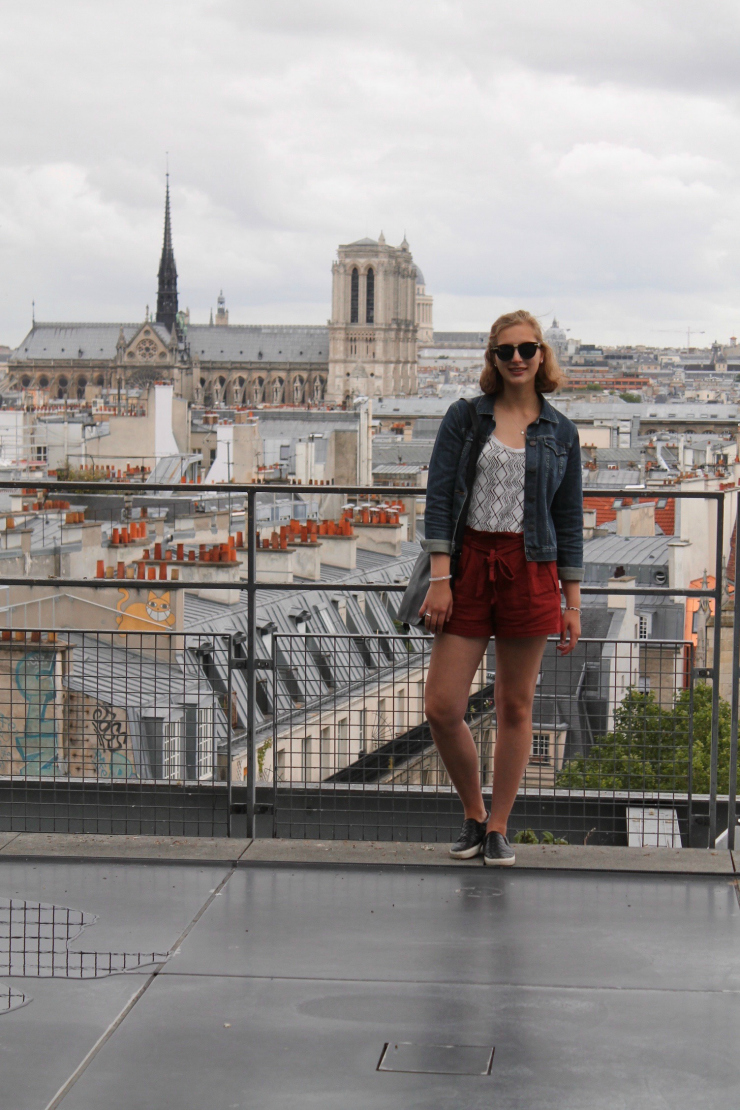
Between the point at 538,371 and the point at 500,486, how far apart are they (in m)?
0.28

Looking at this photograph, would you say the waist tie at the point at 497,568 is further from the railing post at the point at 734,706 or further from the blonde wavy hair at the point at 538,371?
the railing post at the point at 734,706

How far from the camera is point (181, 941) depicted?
111 inches

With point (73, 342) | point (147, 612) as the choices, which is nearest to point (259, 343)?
point (73, 342)

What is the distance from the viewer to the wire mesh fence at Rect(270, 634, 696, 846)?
361 cm

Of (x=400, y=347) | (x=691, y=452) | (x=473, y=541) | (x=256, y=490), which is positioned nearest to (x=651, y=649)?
(x=473, y=541)

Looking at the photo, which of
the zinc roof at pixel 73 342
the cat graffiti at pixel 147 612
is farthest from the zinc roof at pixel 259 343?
the cat graffiti at pixel 147 612

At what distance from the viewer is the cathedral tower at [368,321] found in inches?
4774

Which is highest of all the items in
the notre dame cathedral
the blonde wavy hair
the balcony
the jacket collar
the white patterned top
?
the notre dame cathedral

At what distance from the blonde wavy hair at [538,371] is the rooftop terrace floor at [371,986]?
1.13 meters

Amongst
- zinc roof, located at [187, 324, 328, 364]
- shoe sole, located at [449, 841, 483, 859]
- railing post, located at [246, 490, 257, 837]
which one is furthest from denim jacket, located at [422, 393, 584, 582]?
zinc roof, located at [187, 324, 328, 364]

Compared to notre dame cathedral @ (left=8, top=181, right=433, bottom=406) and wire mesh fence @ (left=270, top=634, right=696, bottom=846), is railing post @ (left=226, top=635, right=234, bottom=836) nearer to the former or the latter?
wire mesh fence @ (left=270, top=634, right=696, bottom=846)

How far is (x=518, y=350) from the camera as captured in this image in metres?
3.08

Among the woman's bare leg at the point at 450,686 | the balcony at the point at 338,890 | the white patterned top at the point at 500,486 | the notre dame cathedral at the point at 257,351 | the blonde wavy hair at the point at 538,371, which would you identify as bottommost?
the balcony at the point at 338,890

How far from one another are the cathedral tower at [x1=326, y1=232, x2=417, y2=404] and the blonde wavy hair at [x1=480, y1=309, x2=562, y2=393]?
384 ft
